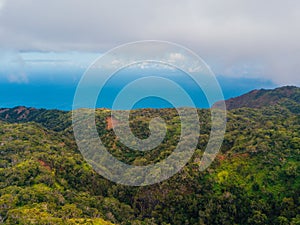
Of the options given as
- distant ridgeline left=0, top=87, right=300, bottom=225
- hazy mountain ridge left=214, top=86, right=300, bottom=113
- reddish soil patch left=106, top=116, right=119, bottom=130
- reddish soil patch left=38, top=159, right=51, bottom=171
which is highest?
hazy mountain ridge left=214, top=86, right=300, bottom=113

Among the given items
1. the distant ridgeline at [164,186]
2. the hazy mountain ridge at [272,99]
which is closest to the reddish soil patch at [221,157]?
the distant ridgeline at [164,186]

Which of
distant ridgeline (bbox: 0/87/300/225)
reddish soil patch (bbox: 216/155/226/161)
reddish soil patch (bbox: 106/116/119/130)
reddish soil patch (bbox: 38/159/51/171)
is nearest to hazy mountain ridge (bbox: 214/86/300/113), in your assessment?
distant ridgeline (bbox: 0/87/300/225)

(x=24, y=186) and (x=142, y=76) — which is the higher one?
(x=142, y=76)

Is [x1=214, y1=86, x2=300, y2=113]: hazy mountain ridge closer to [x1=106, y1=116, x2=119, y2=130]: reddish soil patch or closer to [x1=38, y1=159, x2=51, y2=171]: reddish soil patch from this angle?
[x1=106, y1=116, x2=119, y2=130]: reddish soil patch

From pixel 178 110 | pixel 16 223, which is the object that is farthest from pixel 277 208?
pixel 178 110

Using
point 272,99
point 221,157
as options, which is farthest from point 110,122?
point 272,99

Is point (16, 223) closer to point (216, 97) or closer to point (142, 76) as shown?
point (142, 76)

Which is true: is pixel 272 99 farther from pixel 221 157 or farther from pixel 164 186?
pixel 164 186

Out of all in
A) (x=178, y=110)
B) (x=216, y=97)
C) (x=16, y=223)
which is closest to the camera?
(x=216, y=97)
